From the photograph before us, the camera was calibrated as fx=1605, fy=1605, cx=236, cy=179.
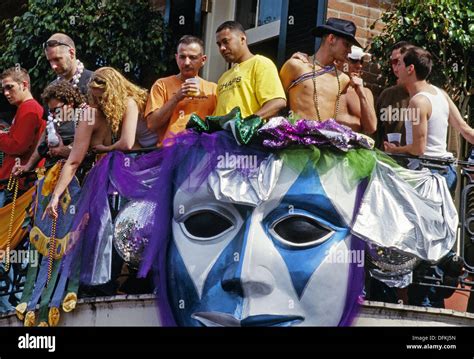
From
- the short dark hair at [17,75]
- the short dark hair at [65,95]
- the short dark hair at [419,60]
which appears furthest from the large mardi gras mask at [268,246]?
the short dark hair at [17,75]

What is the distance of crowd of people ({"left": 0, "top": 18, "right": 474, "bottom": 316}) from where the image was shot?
519 inches

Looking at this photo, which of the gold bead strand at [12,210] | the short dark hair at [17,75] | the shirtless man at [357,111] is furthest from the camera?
the short dark hair at [17,75]

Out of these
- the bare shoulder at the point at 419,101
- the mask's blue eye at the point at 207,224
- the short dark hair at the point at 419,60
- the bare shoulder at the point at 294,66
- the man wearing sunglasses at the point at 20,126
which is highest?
the short dark hair at the point at 419,60

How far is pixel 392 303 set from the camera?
12.9 m

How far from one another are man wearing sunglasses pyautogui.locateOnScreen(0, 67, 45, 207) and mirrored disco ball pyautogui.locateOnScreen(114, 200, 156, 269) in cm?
165

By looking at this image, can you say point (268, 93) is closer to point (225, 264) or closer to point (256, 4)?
point (225, 264)

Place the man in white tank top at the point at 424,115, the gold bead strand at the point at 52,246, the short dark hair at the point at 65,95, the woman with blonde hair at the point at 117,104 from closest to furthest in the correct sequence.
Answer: the man in white tank top at the point at 424,115
the woman with blonde hair at the point at 117,104
the gold bead strand at the point at 52,246
the short dark hair at the point at 65,95

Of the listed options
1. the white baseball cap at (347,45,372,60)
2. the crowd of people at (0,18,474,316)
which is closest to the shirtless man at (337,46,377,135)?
the crowd of people at (0,18,474,316)

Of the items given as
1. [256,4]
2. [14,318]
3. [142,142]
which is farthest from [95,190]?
[256,4]

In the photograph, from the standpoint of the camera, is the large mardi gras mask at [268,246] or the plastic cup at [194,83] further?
the plastic cup at [194,83]

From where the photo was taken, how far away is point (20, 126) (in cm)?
1459

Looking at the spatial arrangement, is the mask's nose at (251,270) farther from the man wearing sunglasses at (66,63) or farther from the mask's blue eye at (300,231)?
the man wearing sunglasses at (66,63)

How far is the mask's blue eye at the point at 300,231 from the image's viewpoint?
12.7m

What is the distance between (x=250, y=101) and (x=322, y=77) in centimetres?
64
